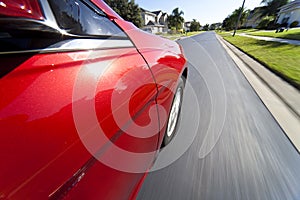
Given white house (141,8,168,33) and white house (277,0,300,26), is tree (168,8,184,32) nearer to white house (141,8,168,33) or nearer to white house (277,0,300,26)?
white house (141,8,168,33)

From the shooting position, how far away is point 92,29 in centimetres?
107

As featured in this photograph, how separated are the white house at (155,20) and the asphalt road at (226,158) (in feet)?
152

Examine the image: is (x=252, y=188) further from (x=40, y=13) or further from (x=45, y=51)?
(x=40, y=13)

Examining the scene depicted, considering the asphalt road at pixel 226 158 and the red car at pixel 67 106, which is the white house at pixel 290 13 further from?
the red car at pixel 67 106

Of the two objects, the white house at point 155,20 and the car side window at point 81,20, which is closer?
the car side window at point 81,20

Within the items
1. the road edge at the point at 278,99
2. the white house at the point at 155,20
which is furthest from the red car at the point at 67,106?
the white house at the point at 155,20

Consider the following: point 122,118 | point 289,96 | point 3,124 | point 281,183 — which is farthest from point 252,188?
point 289,96

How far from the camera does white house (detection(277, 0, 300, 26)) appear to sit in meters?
35.1

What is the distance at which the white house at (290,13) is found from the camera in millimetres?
35069

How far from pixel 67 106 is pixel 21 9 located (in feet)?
1.46

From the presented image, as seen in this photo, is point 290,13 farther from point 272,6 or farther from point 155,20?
point 155,20

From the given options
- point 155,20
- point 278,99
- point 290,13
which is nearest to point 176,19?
point 155,20

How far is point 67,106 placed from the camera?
674mm

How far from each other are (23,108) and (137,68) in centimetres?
82
